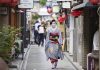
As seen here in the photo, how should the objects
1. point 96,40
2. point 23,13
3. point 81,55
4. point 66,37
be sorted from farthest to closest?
point 23,13 < point 66,37 < point 81,55 < point 96,40

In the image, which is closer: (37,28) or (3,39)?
(3,39)

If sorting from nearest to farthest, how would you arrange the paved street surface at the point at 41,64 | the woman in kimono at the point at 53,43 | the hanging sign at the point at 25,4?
1. the woman in kimono at the point at 53,43
2. the paved street surface at the point at 41,64
3. the hanging sign at the point at 25,4

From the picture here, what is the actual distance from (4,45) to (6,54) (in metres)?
0.36

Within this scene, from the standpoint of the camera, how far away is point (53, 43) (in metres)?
18.8

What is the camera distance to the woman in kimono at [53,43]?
18.5m

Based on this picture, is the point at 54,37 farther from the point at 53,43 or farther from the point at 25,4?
the point at 25,4

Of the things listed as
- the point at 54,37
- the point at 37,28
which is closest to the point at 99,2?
the point at 54,37

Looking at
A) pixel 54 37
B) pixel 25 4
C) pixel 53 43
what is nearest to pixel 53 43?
pixel 53 43

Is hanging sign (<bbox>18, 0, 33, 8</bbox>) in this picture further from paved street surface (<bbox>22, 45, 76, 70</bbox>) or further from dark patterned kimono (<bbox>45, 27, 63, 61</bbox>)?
dark patterned kimono (<bbox>45, 27, 63, 61</bbox>)

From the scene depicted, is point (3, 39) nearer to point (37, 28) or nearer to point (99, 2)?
point (99, 2)

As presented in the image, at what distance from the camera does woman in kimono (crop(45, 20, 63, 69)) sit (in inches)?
730

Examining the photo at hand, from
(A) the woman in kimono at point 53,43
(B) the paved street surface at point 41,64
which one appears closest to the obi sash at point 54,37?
(A) the woman in kimono at point 53,43

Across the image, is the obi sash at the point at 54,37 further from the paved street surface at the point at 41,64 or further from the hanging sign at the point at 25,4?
the hanging sign at the point at 25,4

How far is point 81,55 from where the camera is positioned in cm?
1769
